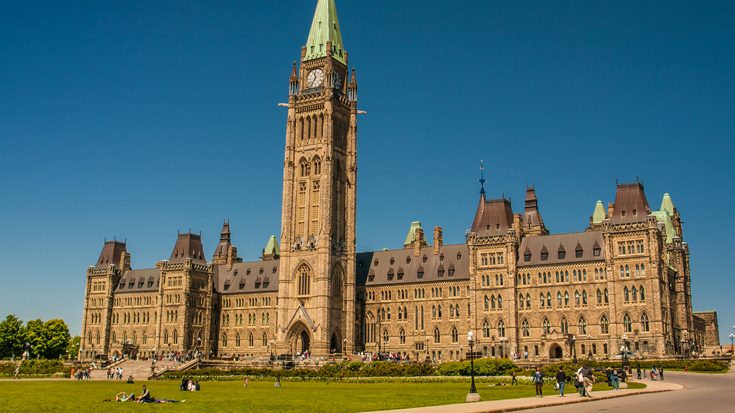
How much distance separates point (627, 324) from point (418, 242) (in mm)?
36061

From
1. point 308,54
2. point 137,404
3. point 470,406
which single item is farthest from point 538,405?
point 308,54

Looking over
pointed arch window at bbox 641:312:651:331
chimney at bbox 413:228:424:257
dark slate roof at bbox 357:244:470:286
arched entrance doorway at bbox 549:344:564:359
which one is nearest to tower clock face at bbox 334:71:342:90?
chimney at bbox 413:228:424:257

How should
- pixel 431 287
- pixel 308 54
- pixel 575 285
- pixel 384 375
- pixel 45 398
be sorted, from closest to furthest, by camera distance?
1. pixel 45 398
2. pixel 384 375
3. pixel 575 285
4. pixel 431 287
5. pixel 308 54

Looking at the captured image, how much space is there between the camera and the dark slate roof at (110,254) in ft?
A: 441

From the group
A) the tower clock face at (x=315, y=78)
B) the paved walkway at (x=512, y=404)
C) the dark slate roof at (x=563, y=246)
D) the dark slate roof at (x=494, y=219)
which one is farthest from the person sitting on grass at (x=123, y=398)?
the tower clock face at (x=315, y=78)

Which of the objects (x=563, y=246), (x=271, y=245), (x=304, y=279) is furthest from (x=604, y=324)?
(x=271, y=245)

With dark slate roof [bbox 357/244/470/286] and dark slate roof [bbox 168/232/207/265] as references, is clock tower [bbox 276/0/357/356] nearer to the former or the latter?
dark slate roof [bbox 357/244/470/286]

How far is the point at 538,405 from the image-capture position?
34281 mm

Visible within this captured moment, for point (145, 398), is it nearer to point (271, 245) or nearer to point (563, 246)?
point (563, 246)

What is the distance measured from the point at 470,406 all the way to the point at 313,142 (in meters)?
81.1

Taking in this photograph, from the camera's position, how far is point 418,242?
376 ft

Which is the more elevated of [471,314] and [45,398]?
[471,314]

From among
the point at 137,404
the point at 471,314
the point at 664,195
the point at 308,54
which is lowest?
the point at 137,404

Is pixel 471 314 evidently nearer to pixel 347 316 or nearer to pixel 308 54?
pixel 347 316
